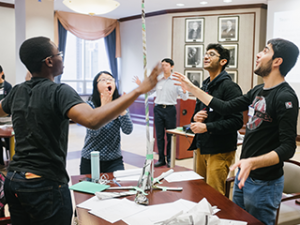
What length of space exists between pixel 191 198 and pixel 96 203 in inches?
20.7

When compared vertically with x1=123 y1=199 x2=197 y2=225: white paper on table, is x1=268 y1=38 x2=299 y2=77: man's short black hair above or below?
above

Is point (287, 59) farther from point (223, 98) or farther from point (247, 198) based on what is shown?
point (247, 198)

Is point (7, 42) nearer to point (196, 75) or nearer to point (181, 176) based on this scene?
point (196, 75)

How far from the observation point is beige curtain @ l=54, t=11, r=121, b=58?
8453mm

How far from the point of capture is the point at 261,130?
1.72 m

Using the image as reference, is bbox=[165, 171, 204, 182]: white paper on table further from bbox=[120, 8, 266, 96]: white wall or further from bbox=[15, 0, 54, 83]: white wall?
bbox=[120, 8, 266, 96]: white wall

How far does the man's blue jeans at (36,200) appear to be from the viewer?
123cm

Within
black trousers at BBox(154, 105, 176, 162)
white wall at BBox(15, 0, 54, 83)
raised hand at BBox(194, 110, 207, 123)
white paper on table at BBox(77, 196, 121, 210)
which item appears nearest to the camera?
white paper on table at BBox(77, 196, 121, 210)

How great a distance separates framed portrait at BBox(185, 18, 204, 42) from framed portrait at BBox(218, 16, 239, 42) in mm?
490

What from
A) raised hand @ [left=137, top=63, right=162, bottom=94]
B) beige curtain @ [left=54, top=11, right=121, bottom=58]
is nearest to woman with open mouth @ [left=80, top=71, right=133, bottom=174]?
raised hand @ [left=137, top=63, right=162, bottom=94]

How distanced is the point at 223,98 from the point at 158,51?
6.24 metres

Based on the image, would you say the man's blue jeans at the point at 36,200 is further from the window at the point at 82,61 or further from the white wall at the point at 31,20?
the window at the point at 82,61

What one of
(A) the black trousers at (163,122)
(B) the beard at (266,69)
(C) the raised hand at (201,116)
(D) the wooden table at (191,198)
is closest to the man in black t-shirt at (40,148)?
(D) the wooden table at (191,198)

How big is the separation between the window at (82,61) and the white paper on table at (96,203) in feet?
25.6
